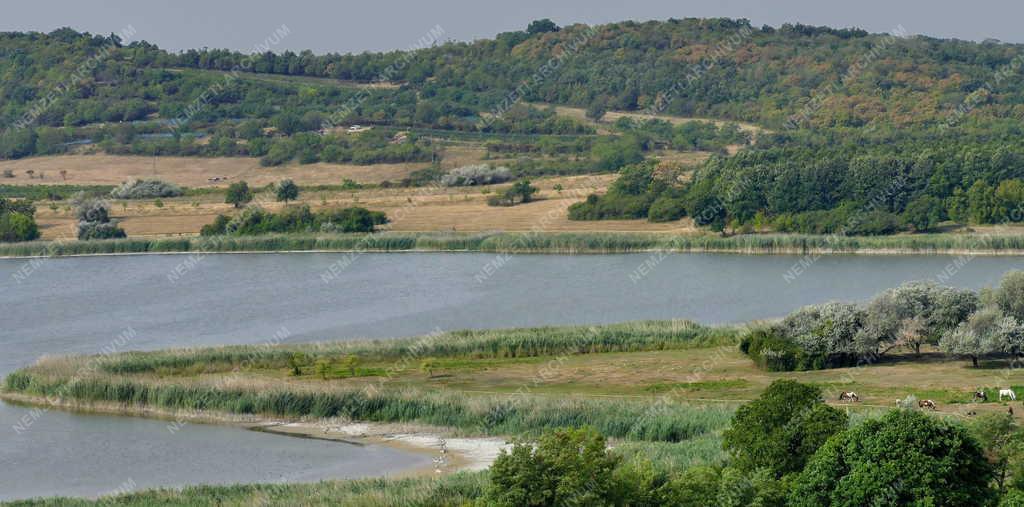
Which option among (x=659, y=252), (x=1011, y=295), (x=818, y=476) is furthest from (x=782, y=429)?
(x=659, y=252)

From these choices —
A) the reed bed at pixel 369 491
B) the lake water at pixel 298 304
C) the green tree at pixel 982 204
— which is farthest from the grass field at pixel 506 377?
the green tree at pixel 982 204

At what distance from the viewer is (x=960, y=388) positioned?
105 feet

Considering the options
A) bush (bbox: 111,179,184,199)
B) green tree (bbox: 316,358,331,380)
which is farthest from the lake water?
bush (bbox: 111,179,184,199)

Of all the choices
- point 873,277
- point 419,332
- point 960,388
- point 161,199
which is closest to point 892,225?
point 873,277

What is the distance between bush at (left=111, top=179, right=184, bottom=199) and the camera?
95.6m

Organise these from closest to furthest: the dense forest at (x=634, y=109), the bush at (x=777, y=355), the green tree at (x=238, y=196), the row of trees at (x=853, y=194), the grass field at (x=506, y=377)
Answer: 1. the grass field at (x=506, y=377)
2. the bush at (x=777, y=355)
3. the row of trees at (x=853, y=194)
4. the dense forest at (x=634, y=109)
5. the green tree at (x=238, y=196)

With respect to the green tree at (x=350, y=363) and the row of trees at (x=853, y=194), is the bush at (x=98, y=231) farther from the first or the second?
the green tree at (x=350, y=363)

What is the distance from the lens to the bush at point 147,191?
314ft

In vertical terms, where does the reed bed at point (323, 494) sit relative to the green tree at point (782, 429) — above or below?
below

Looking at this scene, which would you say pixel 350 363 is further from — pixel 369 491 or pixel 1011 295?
pixel 1011 295

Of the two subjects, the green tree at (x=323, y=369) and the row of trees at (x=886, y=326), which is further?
the green tree at (x=323, y=369)

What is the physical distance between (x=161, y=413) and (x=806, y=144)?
248 feet

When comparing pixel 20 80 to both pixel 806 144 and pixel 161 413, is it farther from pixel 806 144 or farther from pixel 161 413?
pixel 161 413

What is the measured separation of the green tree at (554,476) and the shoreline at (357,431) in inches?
277
